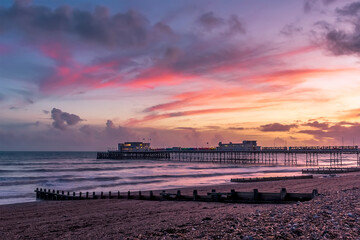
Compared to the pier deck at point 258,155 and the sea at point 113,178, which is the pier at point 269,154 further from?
the sea at point 113,178

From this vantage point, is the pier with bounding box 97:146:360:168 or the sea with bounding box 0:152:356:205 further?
the pier with bounding box 97:146:360:168

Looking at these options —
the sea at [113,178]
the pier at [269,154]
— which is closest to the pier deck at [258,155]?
the pier at [269,154]

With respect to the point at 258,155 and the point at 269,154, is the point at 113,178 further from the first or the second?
the point at 258,155

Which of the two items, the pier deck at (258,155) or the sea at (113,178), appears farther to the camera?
the pier deck at (258,155)

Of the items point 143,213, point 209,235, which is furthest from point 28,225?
point 209,235

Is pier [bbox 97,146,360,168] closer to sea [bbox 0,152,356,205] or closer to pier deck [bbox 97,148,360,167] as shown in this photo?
pier deck [bbox 97,148,360,167]

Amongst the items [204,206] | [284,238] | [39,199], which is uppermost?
[284,238]

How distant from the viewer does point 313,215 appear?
10336 mm

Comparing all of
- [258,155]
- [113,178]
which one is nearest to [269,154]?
[258,155]

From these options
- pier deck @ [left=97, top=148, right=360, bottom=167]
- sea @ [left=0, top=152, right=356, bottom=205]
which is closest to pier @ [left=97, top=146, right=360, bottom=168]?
pier deck @ [left=97, top=148, right=360, bottom=167]

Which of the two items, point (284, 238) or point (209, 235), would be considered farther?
point (209, 235)

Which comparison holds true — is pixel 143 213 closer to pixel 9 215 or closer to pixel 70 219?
pixel 70 219

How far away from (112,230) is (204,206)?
6743mm

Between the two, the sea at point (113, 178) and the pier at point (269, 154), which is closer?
the sea at point (113, 178)
